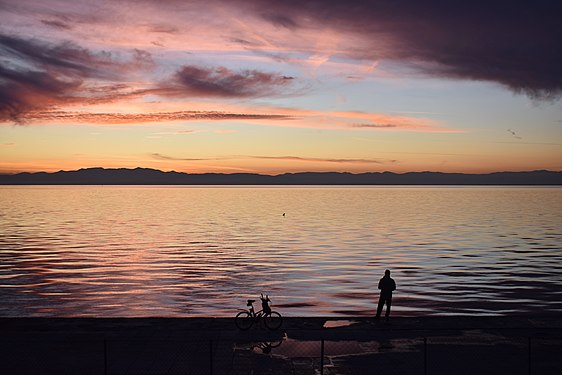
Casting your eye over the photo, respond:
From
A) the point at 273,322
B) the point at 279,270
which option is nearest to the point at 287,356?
the point at 273,322

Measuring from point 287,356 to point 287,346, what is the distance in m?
1.55

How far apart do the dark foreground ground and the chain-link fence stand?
35 millimetres

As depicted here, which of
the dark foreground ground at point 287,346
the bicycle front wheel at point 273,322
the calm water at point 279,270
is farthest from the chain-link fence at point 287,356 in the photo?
the calm water at point 279,270

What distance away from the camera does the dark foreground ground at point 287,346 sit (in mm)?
20297

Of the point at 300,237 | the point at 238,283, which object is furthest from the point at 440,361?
the point at 300,237

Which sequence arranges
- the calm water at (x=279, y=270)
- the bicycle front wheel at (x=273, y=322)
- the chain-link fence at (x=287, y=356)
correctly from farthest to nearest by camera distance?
the calm water at (x=279, y=270)
the bicycle front wheel at (x=273, y=322)
the chain-link fence at (x=287, y=356)

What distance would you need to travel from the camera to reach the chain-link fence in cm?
2009

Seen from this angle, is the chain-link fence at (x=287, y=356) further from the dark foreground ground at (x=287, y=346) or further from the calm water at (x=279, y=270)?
the calm water at (x=279, y=270)

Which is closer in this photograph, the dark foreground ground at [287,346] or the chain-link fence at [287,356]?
the chain-link fence at [287,356]

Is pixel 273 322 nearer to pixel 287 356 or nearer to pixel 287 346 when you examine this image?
pixel 287 346

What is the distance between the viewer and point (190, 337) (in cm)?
2494

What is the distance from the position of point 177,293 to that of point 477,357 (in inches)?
1136

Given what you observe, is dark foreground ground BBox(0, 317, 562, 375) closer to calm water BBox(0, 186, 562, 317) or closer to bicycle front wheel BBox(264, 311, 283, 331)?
bicycle front wheel BBox(264, 311, 283, 331)

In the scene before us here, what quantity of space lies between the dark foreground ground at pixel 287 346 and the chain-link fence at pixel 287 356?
35mm
